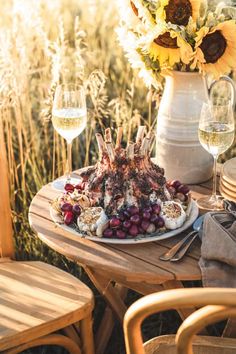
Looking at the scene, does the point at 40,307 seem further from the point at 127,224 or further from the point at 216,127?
the point at 216,127

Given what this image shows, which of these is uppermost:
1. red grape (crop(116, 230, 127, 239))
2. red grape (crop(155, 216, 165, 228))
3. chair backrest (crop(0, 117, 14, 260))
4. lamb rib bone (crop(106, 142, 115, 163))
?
lamb rib bone (crop(106, 142, 115, 163))

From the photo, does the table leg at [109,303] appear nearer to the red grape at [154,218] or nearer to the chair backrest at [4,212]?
the red grape at [154,218]

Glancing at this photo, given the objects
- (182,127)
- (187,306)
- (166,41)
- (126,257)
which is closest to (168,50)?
(166,41)

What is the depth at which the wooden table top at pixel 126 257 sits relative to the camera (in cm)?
155

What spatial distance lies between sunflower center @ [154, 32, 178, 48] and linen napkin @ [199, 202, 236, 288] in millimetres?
523

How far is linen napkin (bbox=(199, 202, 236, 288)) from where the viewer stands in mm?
1546

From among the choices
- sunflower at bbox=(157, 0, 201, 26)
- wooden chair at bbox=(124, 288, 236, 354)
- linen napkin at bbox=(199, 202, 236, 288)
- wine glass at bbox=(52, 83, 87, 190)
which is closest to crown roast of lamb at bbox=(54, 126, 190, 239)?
linen napkin at bbox=(199, 202, 236, 288)

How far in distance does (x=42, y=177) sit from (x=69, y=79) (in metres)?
1.02

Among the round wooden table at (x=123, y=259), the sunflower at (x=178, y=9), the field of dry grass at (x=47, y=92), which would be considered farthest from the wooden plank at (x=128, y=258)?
the field of dry grass at (x=47, y=92)

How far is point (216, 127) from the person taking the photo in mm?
1826

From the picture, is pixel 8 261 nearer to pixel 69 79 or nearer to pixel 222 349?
pixel 222 349

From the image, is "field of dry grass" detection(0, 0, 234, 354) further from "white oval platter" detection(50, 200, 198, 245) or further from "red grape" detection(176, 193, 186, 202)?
"white oval platter" detection(50, 200, 198, 245)

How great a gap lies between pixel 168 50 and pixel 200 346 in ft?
2.65

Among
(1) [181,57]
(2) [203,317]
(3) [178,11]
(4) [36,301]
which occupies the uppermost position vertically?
(3) [178,11]
